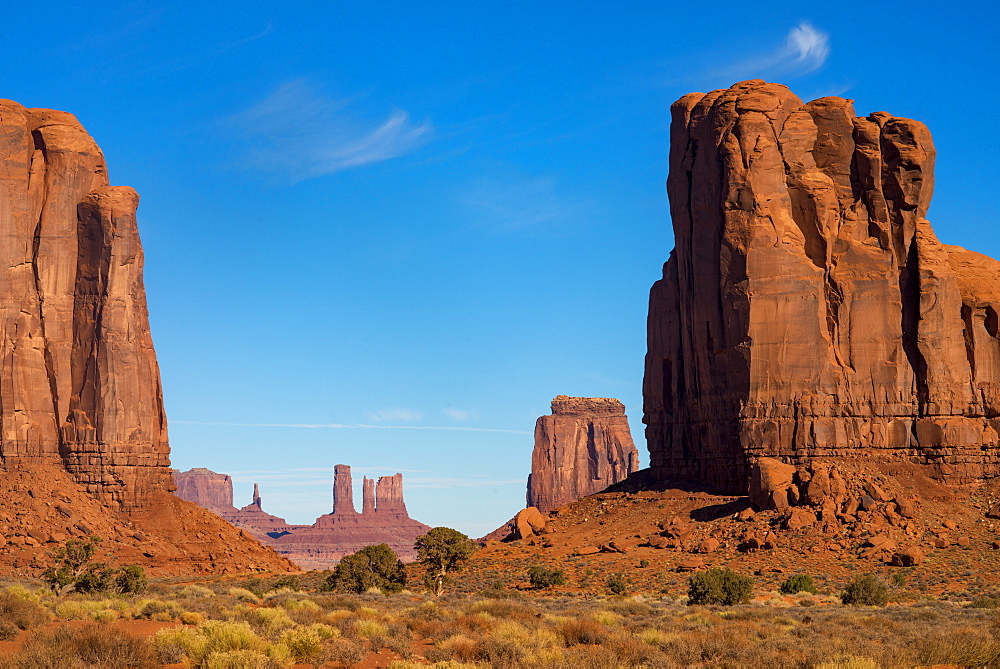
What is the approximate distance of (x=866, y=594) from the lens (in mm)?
42094

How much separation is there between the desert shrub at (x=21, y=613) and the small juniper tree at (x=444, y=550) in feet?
106

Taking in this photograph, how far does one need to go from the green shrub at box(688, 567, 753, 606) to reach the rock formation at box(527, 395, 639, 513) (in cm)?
13502

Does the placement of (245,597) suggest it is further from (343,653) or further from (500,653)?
(500,653)

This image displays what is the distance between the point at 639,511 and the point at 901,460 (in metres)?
15.1

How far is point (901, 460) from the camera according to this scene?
63.3 metres

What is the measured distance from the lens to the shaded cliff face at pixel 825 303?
2510 inches

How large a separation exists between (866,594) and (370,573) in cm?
2323

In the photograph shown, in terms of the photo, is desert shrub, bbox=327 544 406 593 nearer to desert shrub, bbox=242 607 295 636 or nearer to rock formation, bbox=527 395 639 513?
desert shrub, bbox=242 607 295 636

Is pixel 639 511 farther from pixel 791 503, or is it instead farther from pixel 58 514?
pixel 58 514

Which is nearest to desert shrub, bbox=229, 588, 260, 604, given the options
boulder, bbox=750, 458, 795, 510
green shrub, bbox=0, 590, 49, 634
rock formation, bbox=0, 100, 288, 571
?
green shrub, bbox=0, 590, 49, 634

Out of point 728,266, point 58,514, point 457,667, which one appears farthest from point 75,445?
point 457,667

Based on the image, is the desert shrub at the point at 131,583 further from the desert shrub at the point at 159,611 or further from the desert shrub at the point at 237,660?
the desert shrub at the point at 237,660

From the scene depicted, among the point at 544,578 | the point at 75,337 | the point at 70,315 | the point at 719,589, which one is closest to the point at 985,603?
the point at 719,589

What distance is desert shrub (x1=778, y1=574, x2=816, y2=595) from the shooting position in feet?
157
